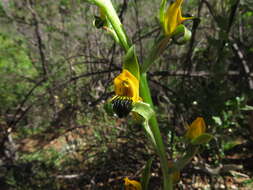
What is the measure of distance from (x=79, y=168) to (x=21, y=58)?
425cm

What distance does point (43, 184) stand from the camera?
2871 millimetres

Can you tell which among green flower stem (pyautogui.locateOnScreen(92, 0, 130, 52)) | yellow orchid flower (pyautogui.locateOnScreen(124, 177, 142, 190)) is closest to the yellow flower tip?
green flower stem (pyautogui.locateOnScreen(92, 0, 130, 52))

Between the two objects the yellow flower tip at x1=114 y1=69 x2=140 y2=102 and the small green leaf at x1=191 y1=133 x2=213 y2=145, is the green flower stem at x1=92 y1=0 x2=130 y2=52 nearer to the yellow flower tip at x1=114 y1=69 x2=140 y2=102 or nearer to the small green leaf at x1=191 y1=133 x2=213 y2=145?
the yellow flower tip at x1=114 y1=69 x2=140 y2=102

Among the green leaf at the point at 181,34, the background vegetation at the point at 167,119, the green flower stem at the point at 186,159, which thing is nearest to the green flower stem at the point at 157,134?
the green flower stem at the point at 186,159

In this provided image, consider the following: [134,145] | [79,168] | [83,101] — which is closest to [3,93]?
[83,101]

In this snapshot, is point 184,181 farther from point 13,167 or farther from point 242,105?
point 13,167

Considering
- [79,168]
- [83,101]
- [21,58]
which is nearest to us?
[79,168]

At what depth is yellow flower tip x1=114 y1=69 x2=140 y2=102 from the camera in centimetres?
125

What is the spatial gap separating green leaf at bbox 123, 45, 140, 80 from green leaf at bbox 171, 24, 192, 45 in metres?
0.31

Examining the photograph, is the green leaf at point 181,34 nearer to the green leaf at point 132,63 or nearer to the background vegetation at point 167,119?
the background vegetation at point 167,119

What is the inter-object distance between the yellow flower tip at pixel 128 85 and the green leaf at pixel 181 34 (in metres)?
0.35

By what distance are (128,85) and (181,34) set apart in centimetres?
43

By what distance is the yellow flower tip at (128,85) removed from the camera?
1.25 metres

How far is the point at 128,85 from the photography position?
1277 mm
